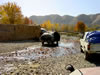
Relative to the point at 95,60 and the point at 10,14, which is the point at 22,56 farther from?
the point at 10,14

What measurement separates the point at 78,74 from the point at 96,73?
0.29 m

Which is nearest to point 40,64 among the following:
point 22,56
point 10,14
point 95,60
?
point 22,56

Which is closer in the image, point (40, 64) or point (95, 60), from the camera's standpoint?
point (40, 64)

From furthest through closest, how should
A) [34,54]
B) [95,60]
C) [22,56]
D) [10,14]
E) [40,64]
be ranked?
[10,14] < [34,54] < [22,56] < [95,60] < [40,64]

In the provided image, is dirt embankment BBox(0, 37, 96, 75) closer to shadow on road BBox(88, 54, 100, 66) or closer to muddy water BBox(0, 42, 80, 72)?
muddy water BBox(0, 42, 80, 72)

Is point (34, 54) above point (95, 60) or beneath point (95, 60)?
beneath

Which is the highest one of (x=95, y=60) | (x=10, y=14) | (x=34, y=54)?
(x=10, y=14)

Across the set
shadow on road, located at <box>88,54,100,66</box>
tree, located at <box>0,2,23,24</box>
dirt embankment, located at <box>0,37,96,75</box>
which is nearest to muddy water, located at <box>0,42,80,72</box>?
dirt embankment, located at <box>0,37,96,75</box>

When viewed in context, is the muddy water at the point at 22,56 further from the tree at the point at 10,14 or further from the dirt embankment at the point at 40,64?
the tree at the point at 10,14

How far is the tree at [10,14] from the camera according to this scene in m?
39.1

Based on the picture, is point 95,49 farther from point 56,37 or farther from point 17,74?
point 56,37

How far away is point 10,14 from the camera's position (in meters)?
39.5

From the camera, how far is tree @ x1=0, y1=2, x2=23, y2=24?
39094 millimetres

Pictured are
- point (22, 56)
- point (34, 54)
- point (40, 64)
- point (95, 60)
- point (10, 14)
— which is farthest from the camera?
point (10, 14)
